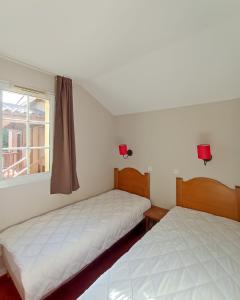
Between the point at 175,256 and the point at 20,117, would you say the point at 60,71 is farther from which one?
the point at 175,256

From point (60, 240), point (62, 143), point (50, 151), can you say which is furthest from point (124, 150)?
point (60, 240)

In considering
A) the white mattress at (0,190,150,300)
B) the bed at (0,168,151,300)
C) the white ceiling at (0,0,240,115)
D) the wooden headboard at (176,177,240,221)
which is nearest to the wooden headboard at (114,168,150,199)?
the bed at (0,168,151,300)

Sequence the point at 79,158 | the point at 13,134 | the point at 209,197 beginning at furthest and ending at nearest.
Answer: the point at 79,158 → the point at 209,197 → the point at 13,134

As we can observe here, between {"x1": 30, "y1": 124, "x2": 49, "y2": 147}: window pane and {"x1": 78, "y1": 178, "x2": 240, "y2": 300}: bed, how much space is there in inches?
66.8

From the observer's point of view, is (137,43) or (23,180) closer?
(137,43)

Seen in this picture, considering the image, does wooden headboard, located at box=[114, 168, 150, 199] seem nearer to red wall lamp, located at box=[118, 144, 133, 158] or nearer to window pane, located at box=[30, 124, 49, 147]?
red wall lamp, located at box=[118, 144, 133, 158]

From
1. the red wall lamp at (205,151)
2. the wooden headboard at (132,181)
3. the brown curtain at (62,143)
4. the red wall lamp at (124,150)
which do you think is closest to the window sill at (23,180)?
the brown curtain at (62,143)

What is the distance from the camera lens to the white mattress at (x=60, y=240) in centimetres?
126

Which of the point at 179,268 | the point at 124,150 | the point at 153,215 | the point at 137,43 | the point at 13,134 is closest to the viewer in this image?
A: the point at 179,268

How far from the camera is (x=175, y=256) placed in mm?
1374

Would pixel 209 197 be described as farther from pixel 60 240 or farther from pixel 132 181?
pixel 60 240

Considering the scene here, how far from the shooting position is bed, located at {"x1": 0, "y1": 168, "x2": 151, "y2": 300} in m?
1.27

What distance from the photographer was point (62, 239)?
62.1 inches

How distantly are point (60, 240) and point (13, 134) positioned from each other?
1333 millimetres
